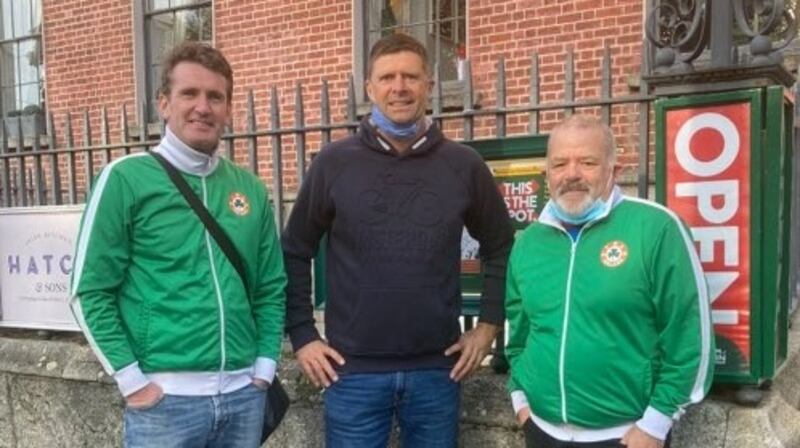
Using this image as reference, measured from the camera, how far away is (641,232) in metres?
2.04

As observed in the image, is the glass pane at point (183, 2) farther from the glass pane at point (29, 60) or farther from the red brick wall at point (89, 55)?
the glass pane at point (29, 60)

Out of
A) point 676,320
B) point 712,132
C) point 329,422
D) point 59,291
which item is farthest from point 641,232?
point 59,291

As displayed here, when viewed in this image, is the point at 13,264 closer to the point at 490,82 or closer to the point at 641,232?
the point at 641,232

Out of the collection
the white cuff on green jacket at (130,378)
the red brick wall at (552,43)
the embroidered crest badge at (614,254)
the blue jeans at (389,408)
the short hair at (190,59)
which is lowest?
the blue jeans at (389,408)

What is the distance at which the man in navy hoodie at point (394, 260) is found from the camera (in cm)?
245

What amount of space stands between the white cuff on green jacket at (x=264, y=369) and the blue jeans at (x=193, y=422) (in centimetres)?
5

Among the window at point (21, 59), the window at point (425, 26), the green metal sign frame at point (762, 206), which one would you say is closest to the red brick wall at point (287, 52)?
the window at point (425, 26)

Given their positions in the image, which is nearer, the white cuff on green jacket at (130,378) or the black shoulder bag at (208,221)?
the white cuff on green jacket at (130,378)

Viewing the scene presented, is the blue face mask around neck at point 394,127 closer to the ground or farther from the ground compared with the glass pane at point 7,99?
closer to the ground

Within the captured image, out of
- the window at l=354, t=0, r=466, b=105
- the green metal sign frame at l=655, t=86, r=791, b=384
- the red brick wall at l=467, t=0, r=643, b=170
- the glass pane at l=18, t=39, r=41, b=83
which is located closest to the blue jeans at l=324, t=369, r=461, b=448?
the green metal sign frame at l=655, t=86, r=791, b=384

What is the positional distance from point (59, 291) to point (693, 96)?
3.33 metres

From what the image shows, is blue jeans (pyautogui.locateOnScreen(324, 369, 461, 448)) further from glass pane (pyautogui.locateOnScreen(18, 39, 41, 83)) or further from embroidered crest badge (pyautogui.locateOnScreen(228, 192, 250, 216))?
glass pane (pyautogui.locateOnScreen(18, 39, 41, 83))

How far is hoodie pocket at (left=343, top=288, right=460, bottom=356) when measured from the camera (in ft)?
8.01

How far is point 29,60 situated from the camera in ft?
33.6
